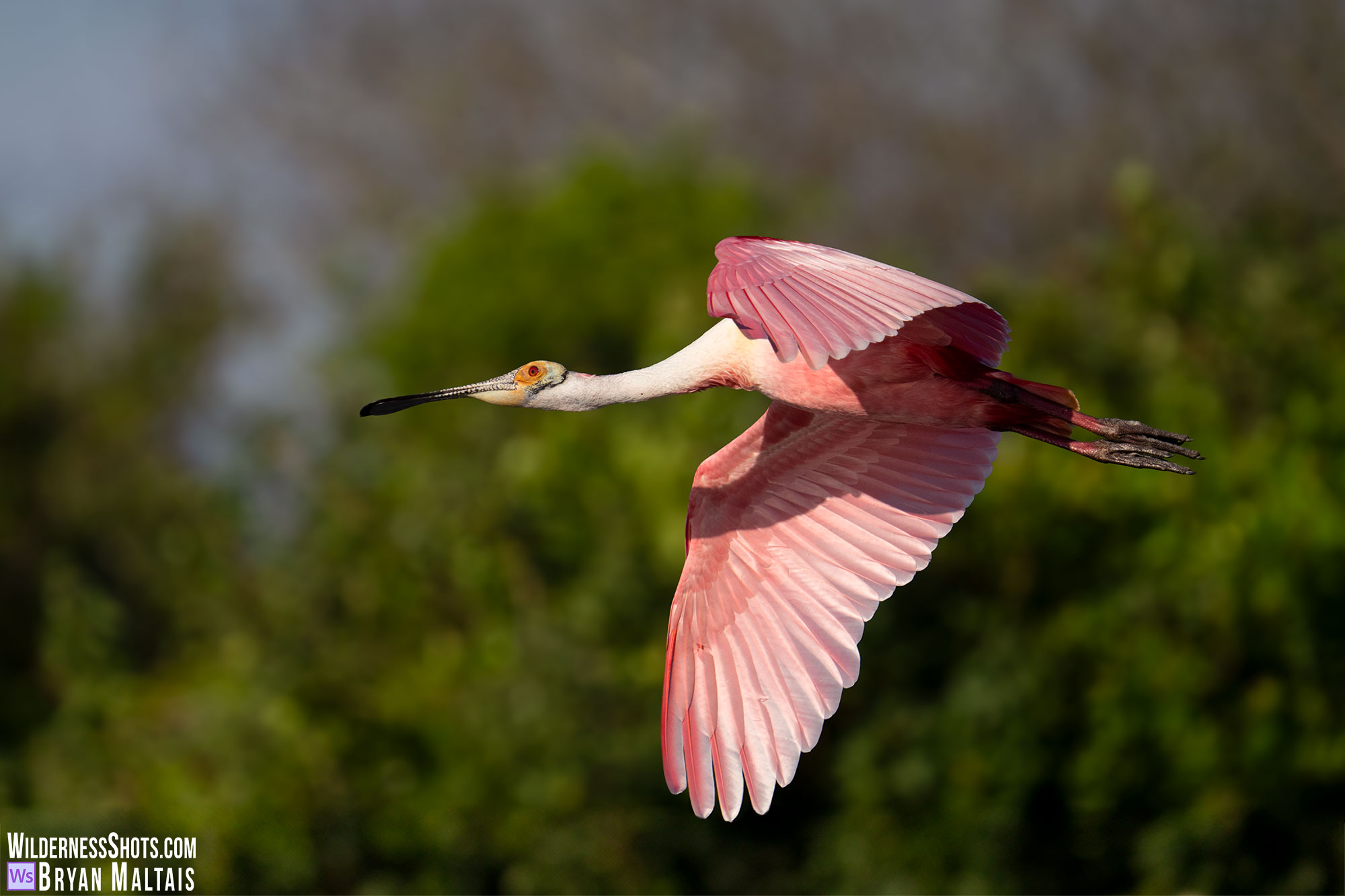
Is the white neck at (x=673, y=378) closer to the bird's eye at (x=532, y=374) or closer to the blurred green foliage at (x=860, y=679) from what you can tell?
the bird's eye at (x=532, y=374)

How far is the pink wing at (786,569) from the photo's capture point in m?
5.16

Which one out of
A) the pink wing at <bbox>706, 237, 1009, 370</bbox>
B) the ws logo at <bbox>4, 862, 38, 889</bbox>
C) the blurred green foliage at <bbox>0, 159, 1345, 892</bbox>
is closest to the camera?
the pink wing at <bbox>706, 237, 1009, 370</bbox>

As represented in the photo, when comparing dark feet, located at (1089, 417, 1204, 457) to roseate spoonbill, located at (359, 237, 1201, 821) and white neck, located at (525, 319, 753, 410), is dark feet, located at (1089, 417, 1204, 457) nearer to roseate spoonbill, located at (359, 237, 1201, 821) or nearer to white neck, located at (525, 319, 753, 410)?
roseate spoonbill, located at (359, 237, 1201, 821)

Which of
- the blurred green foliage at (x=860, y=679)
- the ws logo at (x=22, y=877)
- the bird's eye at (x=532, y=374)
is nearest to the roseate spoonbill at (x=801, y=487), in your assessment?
the bird's eye at (x=532, y=374)

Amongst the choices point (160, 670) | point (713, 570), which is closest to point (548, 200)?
point (160, 670)

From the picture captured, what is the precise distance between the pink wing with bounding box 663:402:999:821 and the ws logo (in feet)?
16.0

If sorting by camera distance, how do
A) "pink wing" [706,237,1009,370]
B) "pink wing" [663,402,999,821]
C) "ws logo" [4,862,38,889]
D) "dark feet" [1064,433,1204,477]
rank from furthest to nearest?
"ws logo" [4,862,38,889]
"pink wing" [663,402,999,821]
"dark feet" [1064,433,1204,477]
"pink wing" [706,237,1009,370]

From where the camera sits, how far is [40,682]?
17297mm

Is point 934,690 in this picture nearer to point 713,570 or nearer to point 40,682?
point 713,570

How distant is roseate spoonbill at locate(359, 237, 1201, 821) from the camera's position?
4.76 m

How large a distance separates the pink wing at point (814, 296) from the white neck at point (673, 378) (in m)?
0.54

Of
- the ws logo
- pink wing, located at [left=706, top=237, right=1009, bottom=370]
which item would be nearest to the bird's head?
pink wing, located at [left=706, top=237, right=1009, bottom=370]

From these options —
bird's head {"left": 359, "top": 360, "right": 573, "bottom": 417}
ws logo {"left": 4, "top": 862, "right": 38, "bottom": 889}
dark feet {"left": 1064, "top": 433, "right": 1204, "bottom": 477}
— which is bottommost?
ws logo {"left": 4, "top": 862, "right": 38, "bottom": 889}

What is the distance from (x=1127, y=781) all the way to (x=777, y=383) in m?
5.70
